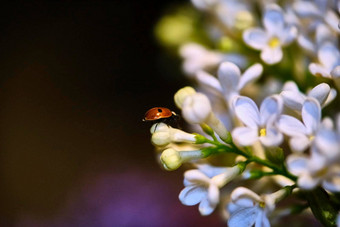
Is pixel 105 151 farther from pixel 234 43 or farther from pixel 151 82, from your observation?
pixel 234 43

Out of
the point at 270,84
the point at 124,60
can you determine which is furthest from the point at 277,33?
the point at 124,60

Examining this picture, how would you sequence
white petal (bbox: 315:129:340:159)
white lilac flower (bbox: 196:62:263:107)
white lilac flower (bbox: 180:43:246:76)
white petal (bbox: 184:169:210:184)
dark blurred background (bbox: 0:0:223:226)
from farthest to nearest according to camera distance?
dark blurred background (bbox: 0:0:223:226) < white lilac flower (bbox: 180:43:246:76) < white lilac flower (bbox: 196:62:263:107) < white petal (bbox: 184:169:210:184) < white petal (bbox: 315:129:340:159)

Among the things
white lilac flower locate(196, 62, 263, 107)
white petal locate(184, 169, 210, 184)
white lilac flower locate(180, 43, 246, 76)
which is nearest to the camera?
white petal locate(184, 169, 210, 184)

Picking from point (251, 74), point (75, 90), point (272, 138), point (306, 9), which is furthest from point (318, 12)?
point (75, 90)

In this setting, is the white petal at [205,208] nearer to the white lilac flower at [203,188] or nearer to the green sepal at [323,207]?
the white lilac flower at [203,188]

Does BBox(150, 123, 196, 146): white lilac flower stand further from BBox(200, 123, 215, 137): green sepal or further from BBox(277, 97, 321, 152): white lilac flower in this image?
BBox(277, 97, 321, 152): white lilac flower

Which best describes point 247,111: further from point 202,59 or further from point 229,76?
point 202,59

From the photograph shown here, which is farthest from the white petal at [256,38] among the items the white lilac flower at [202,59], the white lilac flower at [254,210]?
the white lilac flower at [254,210]

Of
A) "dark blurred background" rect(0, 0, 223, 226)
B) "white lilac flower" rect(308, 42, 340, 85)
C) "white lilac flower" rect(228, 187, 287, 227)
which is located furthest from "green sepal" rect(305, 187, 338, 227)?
"dark blurred background" rect(0, 0, 223, 226)
